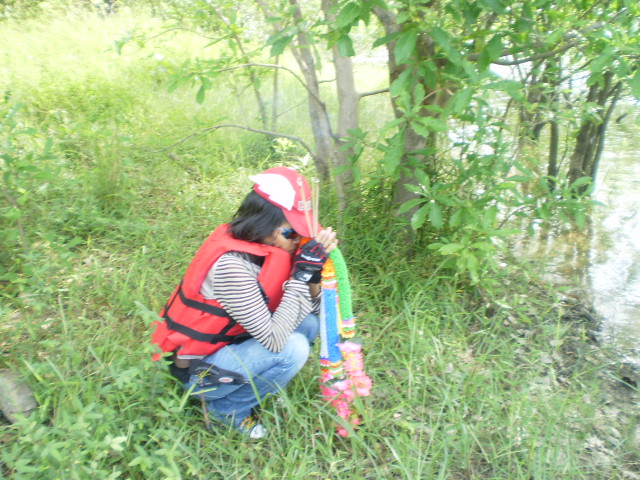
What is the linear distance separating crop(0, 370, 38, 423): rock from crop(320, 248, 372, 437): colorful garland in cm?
116

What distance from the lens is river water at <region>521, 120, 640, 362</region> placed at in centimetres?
304

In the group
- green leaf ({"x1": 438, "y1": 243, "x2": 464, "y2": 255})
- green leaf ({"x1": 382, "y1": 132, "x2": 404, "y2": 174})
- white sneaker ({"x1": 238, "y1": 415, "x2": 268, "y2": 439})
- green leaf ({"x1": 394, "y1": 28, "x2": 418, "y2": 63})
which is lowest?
white sneaker ({"x1": 238, "y1": 415, "x2": 268, "y2": 439})

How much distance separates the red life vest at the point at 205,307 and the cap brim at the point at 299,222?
0.38ft

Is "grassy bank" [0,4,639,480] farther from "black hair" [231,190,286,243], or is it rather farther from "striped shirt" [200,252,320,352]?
"black hair" [231,190,286,243]

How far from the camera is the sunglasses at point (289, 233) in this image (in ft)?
6.52

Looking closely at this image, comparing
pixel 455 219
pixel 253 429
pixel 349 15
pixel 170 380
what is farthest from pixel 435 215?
pixel 170 380

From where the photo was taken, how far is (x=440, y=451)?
6.42 feet

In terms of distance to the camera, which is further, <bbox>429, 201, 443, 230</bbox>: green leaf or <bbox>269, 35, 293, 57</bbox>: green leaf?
<bbox>429, 201, 443, 230</bbox>: green leaf

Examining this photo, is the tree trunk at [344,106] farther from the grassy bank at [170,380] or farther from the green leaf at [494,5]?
the green leaf at [494,5]

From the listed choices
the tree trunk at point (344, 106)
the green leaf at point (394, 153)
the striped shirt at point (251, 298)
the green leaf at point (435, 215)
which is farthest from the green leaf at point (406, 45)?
the tree trunk at point (344, 106)

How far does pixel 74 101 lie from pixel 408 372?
362cm

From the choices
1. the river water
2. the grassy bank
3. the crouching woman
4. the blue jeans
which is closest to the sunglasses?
the crouching woman

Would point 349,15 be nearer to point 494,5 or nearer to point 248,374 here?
point 494,5

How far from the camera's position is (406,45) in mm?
2020
